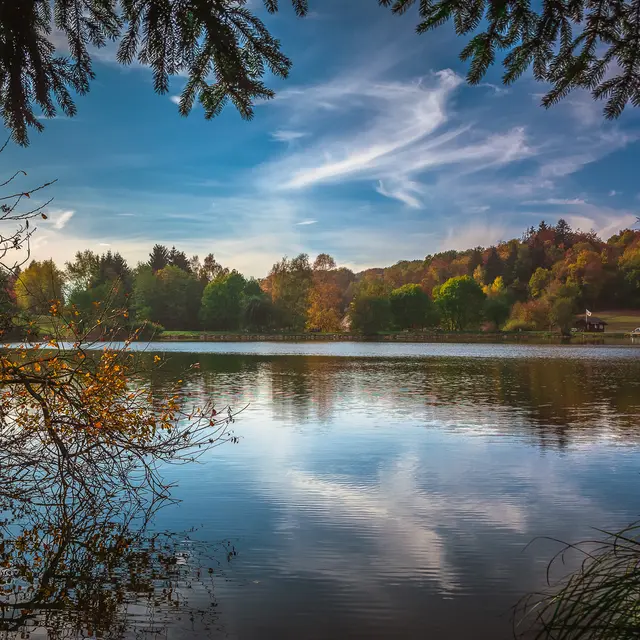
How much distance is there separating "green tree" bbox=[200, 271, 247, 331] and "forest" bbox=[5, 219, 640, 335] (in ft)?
0.53

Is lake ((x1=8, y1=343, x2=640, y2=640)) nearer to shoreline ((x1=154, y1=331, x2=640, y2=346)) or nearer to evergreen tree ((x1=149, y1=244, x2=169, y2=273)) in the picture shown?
shoreline ((x1=154, y1=331, x2=640, y2=346))

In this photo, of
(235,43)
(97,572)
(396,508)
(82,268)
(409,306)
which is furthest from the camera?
(409,306)

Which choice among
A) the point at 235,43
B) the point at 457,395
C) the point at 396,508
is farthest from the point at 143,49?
the point at 457,395

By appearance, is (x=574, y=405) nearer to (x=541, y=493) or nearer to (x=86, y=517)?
(x=541, y=493)

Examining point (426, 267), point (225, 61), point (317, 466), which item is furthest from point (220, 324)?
point (225, 61)

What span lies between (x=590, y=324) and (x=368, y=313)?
143 ft

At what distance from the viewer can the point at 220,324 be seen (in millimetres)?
107625

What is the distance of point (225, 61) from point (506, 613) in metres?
5.02

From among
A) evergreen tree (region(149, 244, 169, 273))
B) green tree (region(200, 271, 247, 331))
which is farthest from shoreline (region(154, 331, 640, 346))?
evergreen tree (region(149, 244, 169, 273))

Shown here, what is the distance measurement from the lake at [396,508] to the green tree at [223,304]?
281 ft

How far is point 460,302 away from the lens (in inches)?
4510

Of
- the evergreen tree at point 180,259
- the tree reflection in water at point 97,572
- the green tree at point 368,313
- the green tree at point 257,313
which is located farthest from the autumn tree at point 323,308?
the tree reflection in water at point 97,572

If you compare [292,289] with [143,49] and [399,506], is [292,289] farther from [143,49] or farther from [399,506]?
[143,49]

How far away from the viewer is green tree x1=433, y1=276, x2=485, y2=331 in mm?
114562
